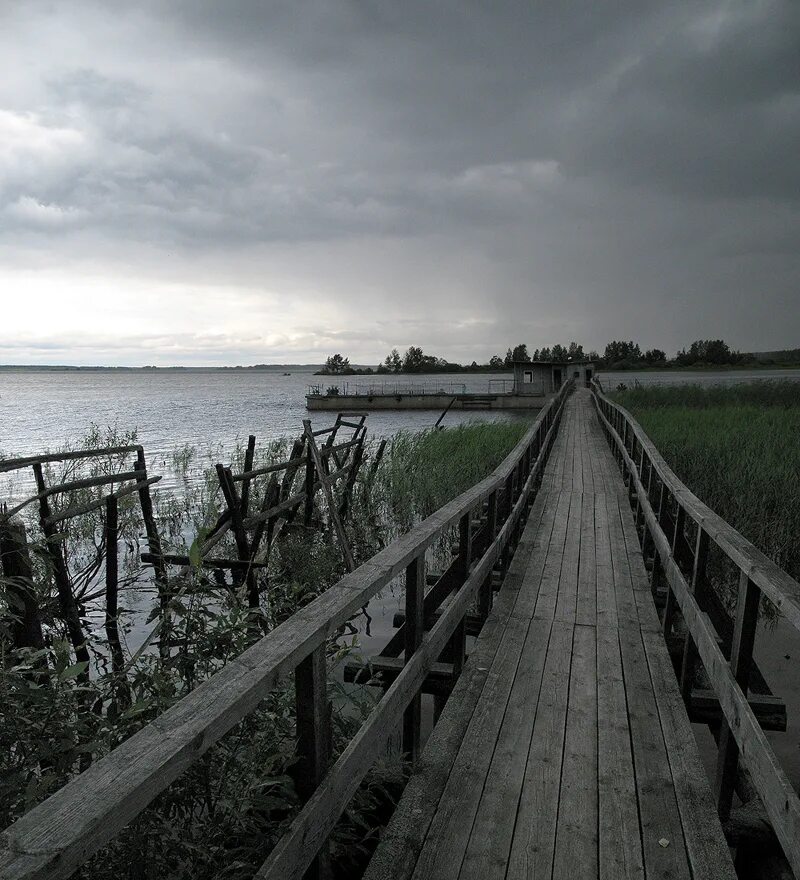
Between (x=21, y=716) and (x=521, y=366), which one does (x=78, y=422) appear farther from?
(x=21, y=716)

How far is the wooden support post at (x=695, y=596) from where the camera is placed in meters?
3.75

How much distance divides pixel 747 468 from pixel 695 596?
8.29 meters

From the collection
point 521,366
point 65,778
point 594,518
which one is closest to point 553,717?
point 65,778

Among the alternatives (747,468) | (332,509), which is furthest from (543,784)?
(747,468)

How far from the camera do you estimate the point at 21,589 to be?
461cm

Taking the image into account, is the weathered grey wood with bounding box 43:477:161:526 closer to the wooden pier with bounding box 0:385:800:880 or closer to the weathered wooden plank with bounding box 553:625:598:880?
the wooden pier with bounding box 0:385:800:880

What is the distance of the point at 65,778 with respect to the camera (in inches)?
110

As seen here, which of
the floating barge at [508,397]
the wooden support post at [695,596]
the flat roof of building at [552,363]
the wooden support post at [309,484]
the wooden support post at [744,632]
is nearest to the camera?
the wooden support post at [744,632]

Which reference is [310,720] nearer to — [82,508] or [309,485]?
[82,508]

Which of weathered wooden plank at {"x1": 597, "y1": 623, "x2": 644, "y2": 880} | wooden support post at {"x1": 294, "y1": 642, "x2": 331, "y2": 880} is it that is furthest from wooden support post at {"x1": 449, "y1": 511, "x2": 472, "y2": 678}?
wooden support post at {"x1": 294, "y1": 642, "x2": 331, "y2": 880}

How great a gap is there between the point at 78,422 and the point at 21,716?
5646cm

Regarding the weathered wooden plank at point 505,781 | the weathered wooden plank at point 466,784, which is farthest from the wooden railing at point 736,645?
the weathered wooden plank at point 466,784

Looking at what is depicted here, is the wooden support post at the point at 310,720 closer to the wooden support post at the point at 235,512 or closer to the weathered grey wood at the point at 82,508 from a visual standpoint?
the weathered grey wood at the point at 82,508

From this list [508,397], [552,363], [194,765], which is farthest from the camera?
[552,363]
